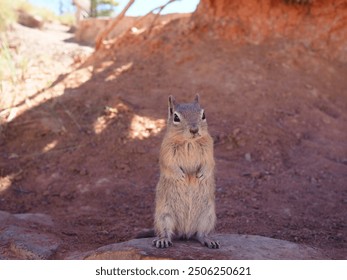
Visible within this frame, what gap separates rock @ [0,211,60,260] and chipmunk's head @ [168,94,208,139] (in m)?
1.72

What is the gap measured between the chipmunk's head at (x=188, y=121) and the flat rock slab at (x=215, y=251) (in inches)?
36.9

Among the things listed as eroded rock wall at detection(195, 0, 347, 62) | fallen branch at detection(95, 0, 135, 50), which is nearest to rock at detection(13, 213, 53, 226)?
fallen branch at detection(95, 0, 135, 50)

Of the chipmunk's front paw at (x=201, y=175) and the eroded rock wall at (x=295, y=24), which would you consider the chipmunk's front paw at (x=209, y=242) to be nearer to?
the chipmunk's front paw at (x=201, y=175)

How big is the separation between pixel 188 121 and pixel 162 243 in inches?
40.5

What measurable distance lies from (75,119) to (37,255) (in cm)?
369

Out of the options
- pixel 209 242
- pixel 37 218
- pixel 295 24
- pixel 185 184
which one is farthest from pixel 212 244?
pixel 295 24

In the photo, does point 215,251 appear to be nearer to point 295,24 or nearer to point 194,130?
point 194,130

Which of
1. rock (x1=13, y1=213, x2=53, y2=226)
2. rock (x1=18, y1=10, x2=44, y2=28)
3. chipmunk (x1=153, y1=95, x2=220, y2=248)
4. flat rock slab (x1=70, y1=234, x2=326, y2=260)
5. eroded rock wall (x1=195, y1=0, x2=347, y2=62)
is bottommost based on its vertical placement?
rock (x1=13, y1=213, x2=53, y2=226)

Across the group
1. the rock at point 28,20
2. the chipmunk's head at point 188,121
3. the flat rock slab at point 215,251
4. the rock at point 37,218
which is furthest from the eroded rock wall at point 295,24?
the rock at point 28,20

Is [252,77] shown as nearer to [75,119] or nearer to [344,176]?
[344,176]

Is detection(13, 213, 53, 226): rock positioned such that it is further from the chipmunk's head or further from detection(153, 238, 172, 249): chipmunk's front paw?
the chipmunk's head

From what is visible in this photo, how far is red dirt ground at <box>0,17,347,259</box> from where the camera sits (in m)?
5.56

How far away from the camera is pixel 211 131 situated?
7.04m

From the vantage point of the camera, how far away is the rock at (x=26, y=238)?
4251 millimetres
